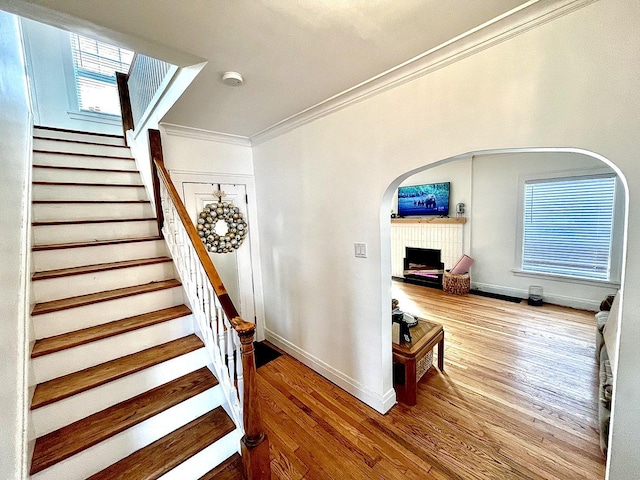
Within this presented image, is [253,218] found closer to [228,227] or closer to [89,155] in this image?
[228,227]

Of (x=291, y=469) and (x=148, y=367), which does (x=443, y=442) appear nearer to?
(x=291, y=469)

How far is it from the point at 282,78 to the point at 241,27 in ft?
1.54

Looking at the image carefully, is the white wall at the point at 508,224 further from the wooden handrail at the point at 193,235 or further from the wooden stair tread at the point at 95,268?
the wooden stair tread at the point at 95,268

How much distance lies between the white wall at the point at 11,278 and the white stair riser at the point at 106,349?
284mm

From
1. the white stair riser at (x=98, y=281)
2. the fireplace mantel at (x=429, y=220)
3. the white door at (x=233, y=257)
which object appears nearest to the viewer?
the white stair riser at (x=98, y=281)

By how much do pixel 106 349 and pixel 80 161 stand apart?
2.25 metres

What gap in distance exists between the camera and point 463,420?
191 cm

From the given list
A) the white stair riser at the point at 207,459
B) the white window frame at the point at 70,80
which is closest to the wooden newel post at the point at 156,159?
the white stair riser at the point at 207,459

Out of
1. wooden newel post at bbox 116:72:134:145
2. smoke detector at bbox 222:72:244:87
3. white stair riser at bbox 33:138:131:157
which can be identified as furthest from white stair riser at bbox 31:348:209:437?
wooden newel post at bbox 116:72:134:145

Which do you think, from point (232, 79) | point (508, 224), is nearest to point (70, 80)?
point (232, 79)

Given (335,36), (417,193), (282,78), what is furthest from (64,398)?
(417,193)

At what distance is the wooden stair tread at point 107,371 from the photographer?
51.2 inches

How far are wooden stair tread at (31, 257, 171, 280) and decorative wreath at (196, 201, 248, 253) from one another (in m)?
0.60

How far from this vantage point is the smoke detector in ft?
5.26
